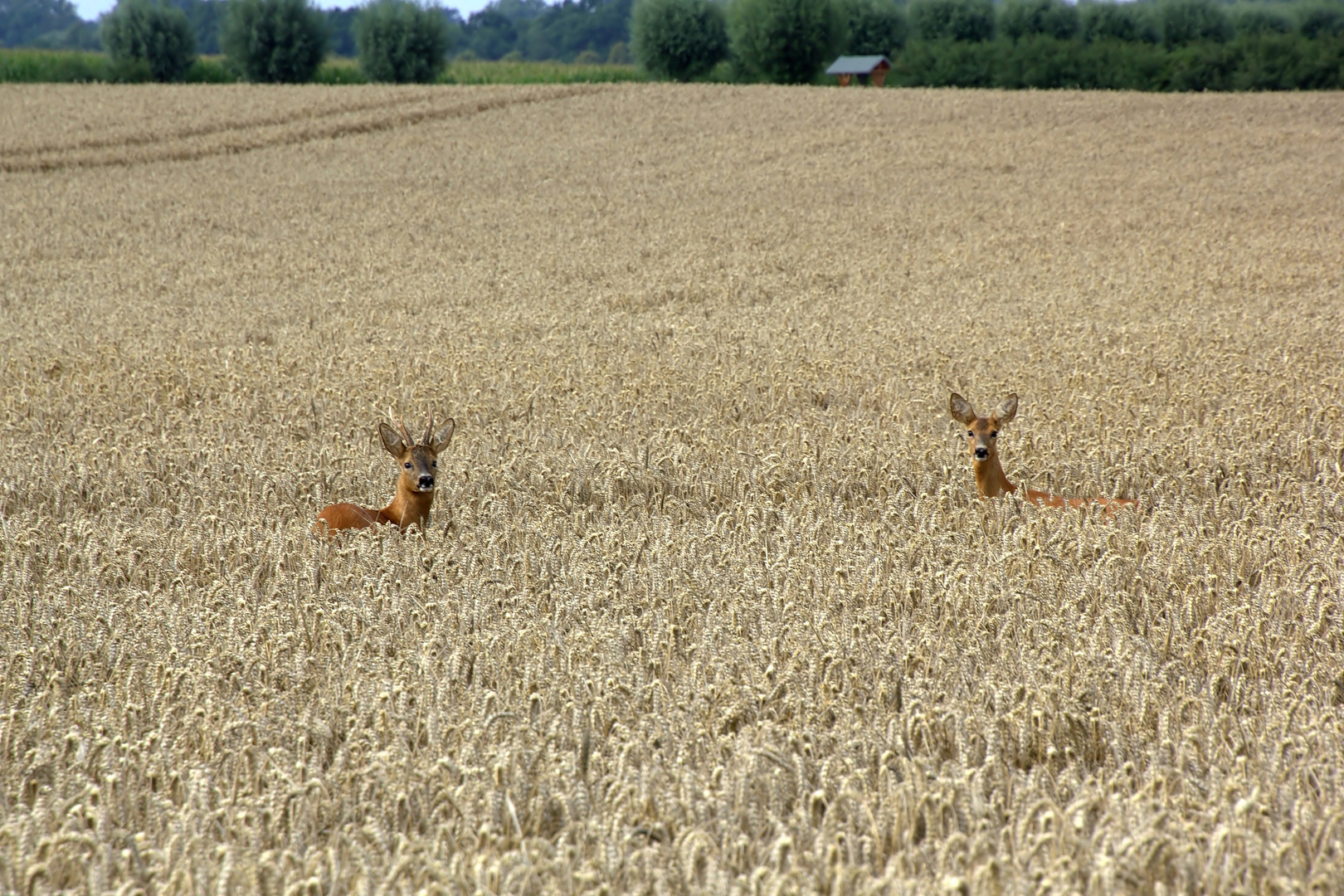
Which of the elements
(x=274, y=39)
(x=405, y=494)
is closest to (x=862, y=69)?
(x=274, y=39)

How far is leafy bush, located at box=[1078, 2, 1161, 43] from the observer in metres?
59.8

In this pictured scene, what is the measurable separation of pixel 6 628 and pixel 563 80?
42.5 meters

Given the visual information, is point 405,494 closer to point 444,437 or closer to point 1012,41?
point 444,437

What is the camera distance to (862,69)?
50969mm

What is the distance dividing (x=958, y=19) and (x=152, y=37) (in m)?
41.2

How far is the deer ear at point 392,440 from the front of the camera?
402cm

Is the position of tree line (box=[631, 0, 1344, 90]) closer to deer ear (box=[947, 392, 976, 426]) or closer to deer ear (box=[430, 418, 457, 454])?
deer ear (box=[947, 392, 976, 426])

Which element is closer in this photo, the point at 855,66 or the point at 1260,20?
the point at 855,66

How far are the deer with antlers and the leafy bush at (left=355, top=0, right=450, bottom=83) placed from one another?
48729 millimetres

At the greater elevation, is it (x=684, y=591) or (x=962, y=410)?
(x=962, y=410)

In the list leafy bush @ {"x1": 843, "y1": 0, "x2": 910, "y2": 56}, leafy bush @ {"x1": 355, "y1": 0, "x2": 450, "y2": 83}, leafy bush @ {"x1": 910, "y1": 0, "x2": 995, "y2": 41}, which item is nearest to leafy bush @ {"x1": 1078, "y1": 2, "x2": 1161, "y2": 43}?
leafy bush @ {"x1": 910, "y1": 0, "x2": 995, "y2": 41}

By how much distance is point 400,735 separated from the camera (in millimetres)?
2477

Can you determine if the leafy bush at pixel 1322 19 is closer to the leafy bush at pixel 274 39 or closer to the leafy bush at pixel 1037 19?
the leafy bush at pixel 1037 19

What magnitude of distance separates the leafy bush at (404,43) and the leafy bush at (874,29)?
24489 millimetres
